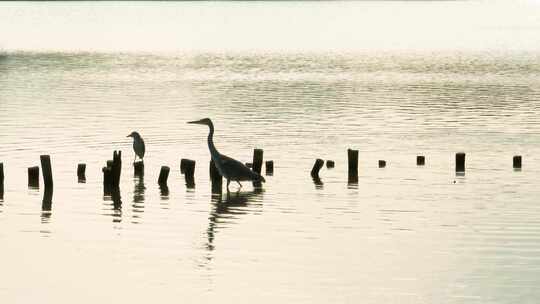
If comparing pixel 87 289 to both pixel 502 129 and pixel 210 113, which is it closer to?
pixel 502 129

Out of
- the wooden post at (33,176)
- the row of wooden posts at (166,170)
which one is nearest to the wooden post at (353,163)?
the row of wooden posts at (166,170)

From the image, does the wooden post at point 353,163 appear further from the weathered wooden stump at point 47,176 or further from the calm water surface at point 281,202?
the weathered wooden stump at point 47,176

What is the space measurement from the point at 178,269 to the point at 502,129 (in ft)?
104

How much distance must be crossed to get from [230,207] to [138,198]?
2.72 m

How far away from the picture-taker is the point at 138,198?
3412 cm

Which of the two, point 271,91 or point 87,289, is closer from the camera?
point 87,289

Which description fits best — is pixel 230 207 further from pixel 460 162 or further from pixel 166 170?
pixel 460 162

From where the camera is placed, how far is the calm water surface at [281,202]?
947 inches

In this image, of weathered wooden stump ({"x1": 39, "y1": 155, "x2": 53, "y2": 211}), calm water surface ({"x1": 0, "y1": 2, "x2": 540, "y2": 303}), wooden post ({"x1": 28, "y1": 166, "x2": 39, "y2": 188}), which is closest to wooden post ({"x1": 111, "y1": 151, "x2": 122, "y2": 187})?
calm water surface ({"x1": 0, "y1": 2, "x2": 540, "y2": 303})

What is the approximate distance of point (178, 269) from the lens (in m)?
25.0

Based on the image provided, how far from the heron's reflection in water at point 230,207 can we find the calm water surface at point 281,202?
0.05m

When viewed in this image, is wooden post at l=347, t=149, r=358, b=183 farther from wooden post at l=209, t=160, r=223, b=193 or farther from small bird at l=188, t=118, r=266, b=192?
small bird at l=188, t=118, r=266, b=192

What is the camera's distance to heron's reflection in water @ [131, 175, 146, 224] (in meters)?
31.4

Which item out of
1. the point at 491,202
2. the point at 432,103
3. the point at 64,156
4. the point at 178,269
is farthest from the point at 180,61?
the point at 178,269
